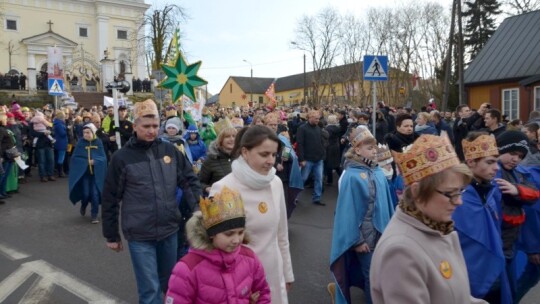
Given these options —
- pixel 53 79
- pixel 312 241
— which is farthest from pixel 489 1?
pixel 312 241

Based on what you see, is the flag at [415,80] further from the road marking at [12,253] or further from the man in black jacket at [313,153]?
the road marking at [12,253]

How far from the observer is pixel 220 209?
2.96 metres

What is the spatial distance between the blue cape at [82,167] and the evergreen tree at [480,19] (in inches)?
1607

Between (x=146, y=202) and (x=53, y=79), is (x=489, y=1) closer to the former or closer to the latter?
(x=53, y=79)

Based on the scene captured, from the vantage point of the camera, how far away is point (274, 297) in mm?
3656

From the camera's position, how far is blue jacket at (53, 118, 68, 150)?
565 inches

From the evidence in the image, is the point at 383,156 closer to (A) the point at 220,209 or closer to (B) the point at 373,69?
(A) the point at 220,209

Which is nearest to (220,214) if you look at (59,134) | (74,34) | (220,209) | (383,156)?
(220,209)

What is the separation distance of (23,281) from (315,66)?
5464 cm

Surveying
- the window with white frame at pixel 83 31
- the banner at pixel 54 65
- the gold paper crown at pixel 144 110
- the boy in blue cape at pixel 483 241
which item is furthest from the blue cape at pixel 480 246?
the window with white frame at pixel 83 31

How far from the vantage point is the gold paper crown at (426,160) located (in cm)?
235

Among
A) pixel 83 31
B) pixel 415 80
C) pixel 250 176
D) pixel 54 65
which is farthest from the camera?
pixel 83 31

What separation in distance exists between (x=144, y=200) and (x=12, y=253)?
4.22 metres

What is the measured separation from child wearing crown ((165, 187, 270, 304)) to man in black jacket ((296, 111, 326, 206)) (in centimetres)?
758
